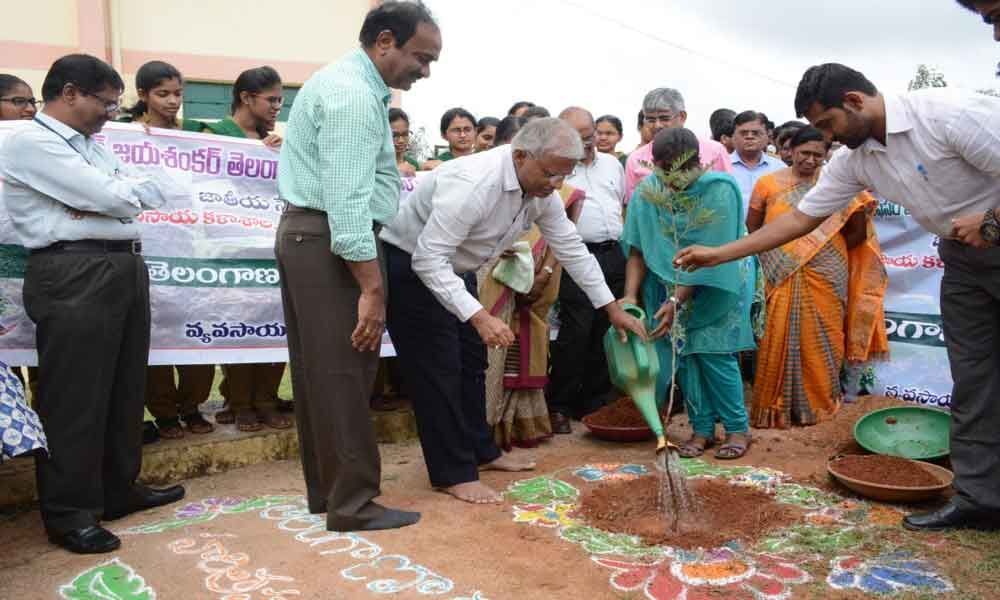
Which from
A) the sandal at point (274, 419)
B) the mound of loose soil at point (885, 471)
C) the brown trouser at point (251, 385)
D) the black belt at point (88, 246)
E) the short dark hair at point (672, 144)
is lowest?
the mound of loose soil at point (885, 471)

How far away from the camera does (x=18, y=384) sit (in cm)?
312

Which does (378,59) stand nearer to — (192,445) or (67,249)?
(67,249)

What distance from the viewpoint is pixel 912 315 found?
5.46 meters

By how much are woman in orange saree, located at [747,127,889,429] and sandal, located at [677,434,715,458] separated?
2.20 ft

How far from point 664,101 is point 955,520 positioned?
Answer: 3378mm

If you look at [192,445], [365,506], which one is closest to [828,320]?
[365,506]

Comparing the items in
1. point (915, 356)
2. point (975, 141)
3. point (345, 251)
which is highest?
point (975, 141)

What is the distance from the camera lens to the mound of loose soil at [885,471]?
3.68 metres

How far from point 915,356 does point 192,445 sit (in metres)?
4.51

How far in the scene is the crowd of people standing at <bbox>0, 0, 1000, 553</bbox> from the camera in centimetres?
312

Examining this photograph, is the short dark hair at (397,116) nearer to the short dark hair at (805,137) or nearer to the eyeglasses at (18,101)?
the eyeglasses at (18,101)

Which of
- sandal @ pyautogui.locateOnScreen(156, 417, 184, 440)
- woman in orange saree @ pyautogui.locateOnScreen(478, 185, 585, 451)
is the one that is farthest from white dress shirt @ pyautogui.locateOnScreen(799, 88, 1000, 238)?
sandal @ pyautogui.locateOnScreen(156, 417, 184, 440)

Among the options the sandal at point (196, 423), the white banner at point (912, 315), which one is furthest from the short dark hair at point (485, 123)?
the sandal at point (196, 423)

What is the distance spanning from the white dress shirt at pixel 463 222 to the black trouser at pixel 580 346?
4.07 ft
